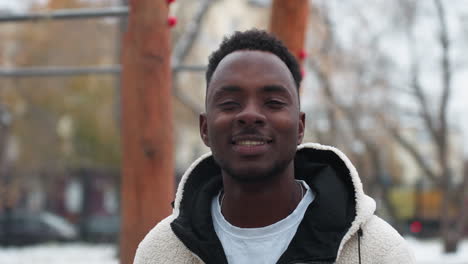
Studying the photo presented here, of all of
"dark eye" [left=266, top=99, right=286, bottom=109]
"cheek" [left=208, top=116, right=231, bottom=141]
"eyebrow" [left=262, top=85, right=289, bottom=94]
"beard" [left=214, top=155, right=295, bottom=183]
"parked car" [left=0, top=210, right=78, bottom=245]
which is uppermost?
"eyebrow" [left=262, top=85, right=289, bottom=94]

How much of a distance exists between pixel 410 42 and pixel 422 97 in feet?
5.43

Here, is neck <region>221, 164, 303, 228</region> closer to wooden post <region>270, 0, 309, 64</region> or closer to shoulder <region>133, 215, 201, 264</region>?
shoulder <region>133, 215, 201, 264</region>

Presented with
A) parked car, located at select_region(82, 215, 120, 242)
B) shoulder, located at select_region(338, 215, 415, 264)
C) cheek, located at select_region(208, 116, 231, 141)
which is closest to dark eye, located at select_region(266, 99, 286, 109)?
cheek, located at select_region(208, 116, 231, 141)

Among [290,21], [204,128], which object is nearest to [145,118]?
[290,21]

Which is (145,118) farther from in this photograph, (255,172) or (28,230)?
(28,230)

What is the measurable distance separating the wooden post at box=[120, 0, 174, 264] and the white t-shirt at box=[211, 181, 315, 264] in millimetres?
2195

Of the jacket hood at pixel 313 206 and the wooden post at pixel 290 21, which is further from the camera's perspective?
the wooden post at pixel 290 21

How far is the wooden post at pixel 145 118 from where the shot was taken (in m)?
4.31

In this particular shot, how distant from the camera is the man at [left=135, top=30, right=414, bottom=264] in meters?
2.08

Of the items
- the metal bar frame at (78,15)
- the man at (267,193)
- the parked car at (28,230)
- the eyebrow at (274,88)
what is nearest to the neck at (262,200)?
the man at (267,193)

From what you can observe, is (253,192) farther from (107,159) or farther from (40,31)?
(107,159)

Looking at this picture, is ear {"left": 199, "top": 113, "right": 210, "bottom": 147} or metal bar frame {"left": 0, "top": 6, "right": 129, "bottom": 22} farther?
metal bar frame {"left": 0, "top": 6, "right": 129, "bottom": 22}

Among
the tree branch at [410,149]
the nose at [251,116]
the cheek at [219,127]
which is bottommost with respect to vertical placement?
the tree branch at [410,149]

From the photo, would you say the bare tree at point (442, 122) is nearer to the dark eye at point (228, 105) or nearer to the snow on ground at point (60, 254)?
the snow on ground at point (60, 254)
